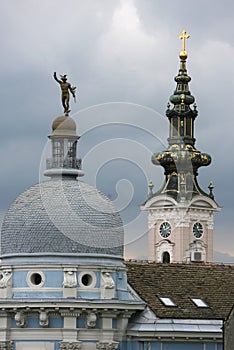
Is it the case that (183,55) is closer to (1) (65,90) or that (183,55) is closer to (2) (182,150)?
(2) (182,150)

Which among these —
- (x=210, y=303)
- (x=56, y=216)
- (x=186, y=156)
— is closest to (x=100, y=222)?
(x=56, y=216)

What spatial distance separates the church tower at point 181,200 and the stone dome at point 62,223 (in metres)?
Result: 67.3

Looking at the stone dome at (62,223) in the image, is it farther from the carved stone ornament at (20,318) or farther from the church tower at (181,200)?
A: the church tower at (181,200)

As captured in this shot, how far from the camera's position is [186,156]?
529 ft

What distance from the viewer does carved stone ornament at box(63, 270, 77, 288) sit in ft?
294

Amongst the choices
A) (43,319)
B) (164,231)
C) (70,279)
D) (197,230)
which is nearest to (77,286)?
(70,279)

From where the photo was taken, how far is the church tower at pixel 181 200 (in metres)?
161

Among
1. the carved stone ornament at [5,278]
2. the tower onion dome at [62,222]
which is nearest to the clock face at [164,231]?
the tower onion dome at [62,222]

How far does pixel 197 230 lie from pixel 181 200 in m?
4.78

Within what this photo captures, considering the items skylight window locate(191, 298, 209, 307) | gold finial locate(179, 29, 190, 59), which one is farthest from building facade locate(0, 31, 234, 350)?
gold finial locate(179, 29, 190, 59)

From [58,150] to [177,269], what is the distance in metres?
9.85

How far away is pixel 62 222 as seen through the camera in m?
90.6

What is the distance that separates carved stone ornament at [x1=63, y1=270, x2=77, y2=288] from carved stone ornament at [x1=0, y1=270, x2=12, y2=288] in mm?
3065

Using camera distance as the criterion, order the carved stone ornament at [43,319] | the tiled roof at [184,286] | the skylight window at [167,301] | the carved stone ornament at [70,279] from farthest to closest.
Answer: the skylight window at [167,301]
the tiled roof at [184,286]
the carved stone ornament at [70,279]
the carved stone ornament at [43,319]
